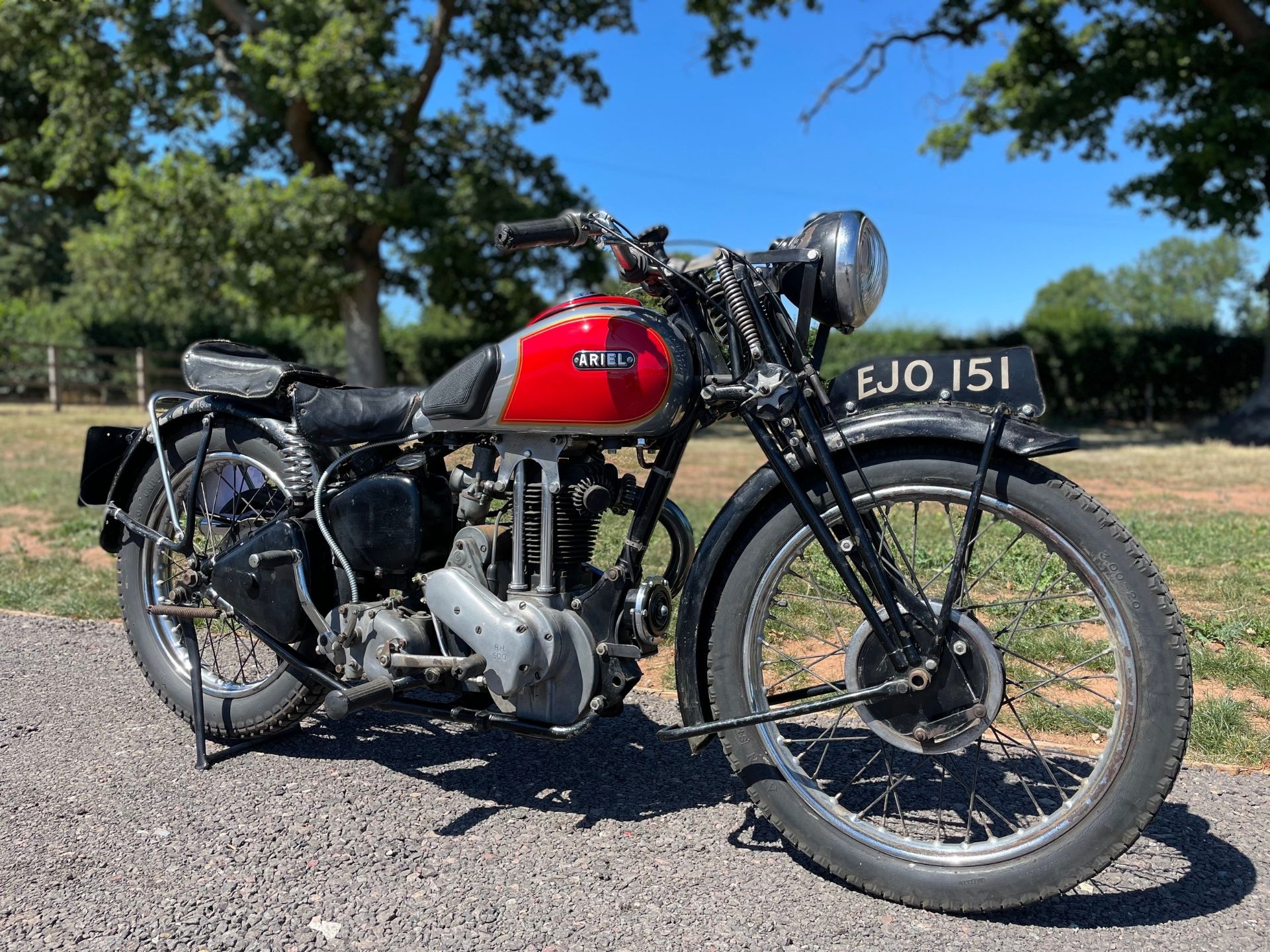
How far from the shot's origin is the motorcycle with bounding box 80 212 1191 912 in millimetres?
2176

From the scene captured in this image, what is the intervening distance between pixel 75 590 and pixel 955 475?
4707 mm

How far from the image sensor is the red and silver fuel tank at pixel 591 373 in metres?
2.42

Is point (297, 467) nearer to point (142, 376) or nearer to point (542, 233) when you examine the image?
point (542, 233)

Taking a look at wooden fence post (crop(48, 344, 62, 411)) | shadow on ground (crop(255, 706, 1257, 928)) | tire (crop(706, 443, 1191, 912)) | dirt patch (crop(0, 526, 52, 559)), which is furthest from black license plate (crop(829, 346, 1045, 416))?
wooden fence post (crop(48, 344, 62, 411))

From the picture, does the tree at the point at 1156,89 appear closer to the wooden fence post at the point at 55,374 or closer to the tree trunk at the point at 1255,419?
the tree trunk at the point at 1255,419

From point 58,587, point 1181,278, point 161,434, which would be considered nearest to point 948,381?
point 161,434

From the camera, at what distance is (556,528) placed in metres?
2.63

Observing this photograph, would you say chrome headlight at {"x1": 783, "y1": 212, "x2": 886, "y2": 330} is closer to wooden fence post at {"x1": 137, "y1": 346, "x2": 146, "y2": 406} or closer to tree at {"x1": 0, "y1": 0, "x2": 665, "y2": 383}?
tree at {"x1": 0, "y1": 0, "x2": 665, "y2": 383}

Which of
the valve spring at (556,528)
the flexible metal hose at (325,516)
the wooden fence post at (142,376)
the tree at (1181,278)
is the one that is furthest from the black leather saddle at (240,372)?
the tree at (1181,278)

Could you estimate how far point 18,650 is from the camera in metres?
4.15

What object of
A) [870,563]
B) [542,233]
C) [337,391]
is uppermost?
[542,233]

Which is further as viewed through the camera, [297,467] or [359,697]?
[297,467]

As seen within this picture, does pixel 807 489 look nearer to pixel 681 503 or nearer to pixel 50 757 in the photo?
pixel 50 757

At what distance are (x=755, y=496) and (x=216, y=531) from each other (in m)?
2.05
